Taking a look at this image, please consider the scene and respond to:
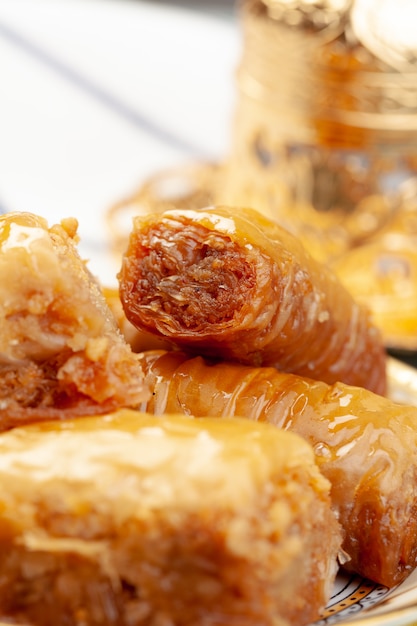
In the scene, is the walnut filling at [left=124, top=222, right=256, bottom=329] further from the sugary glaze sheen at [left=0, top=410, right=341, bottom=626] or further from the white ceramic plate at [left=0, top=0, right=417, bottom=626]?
the white ceramic plate at [left=0, top=0, right=417, bottom=626]

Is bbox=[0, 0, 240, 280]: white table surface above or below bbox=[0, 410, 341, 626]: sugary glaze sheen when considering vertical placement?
above

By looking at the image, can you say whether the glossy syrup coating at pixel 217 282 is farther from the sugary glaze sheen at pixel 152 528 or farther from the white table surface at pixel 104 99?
the white table surface at pixel 104 99

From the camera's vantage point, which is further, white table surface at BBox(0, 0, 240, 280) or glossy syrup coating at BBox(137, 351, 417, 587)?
white table surface at BBox(0, 0, 240, 280)

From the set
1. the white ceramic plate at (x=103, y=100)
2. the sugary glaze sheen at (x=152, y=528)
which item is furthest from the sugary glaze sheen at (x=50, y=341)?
the white ceramic plate at (x=103, y=100)

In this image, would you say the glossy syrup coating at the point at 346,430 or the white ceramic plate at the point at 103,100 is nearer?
the glossy syrup coating at the point at 346,430

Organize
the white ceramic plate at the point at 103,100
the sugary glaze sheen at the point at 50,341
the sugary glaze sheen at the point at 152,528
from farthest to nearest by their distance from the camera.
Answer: the white ceramic plate at the point at 103,100
the sugary glaze sheen at the point at 50,341
the sugary glaze sheen at the point at 152,528

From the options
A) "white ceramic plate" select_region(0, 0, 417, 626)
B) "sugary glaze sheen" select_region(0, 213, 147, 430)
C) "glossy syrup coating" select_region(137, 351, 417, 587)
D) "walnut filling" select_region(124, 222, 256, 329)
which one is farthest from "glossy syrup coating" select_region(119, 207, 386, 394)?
"white ceramic plate" select_region(0, 0, 417, 626)

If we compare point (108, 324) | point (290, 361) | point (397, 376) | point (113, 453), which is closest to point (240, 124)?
point (397, 376)
